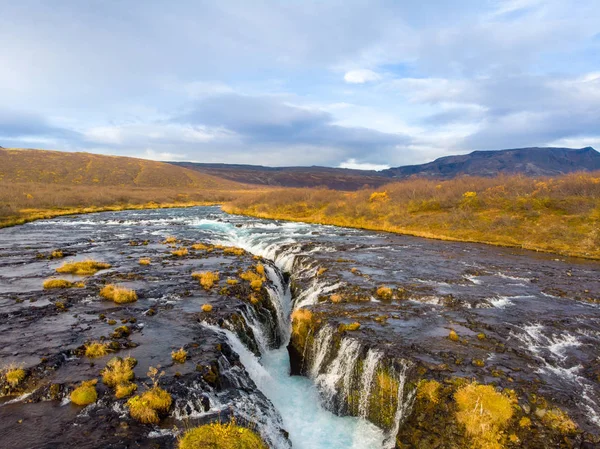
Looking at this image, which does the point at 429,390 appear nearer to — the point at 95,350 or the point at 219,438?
the point at 219,438

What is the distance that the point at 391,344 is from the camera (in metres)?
15.3

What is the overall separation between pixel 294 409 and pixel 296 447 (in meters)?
2.36

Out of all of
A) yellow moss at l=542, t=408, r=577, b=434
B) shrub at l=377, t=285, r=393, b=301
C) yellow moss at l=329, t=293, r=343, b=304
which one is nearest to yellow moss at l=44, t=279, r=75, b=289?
yellow moss at l=329, t=293, r=343, b=304

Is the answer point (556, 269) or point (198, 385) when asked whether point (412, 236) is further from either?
point (198, 385)

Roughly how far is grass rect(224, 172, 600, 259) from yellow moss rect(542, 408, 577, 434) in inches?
1425

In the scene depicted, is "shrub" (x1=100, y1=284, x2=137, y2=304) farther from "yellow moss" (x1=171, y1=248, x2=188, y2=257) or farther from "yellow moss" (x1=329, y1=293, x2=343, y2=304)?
"yellow moss" (x1=329, y1=293, x2=343, y2=304)

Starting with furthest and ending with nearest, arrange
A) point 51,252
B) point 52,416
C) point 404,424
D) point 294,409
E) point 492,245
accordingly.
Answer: point 492,245
point 51,252
point 294,409
point 404,424
point 52,416

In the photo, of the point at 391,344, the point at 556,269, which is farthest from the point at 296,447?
the point at 556,269

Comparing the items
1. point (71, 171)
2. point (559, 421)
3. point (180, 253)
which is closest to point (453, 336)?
point (559, 421)

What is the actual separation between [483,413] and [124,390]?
39.6ft

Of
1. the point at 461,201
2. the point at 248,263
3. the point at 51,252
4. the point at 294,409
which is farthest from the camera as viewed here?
the point at 461,201

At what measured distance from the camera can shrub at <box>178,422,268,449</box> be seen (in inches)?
352

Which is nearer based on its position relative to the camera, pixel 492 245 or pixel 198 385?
pixel 198 385

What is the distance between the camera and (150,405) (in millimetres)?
10984
